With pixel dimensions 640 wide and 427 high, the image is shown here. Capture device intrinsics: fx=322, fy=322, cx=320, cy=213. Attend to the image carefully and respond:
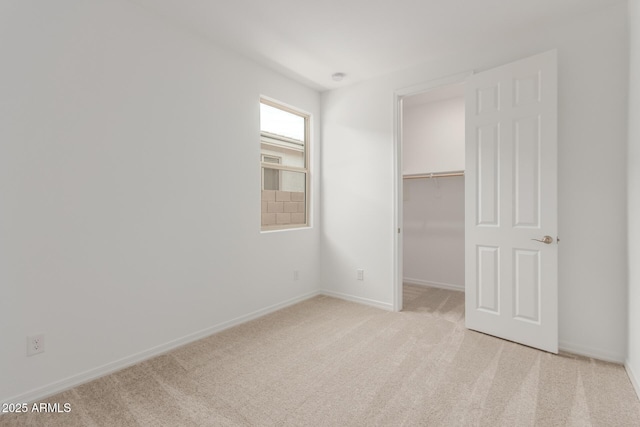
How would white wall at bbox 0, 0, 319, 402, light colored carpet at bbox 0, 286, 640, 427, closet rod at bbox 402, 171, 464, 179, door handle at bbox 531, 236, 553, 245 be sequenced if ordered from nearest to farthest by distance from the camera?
light colored carpet at bbox 0, 286, 640, 427
white wall at bbox 0, 0, 319, 402
door handle at bbox 531, 236, 553, 245
closet rod at bbox 402, 171, 464, 179

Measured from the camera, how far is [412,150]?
468cm

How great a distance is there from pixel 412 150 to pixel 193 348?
374cm

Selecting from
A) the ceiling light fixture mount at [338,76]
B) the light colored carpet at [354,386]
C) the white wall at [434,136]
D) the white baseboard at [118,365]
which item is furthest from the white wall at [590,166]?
the white baseboard at [118,365]

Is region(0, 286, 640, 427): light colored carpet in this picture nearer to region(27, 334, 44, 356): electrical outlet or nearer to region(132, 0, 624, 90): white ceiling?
region(27, 334, 44, 356): electrical outlet

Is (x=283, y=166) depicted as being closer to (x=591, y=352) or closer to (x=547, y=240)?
(x=547, y=240)

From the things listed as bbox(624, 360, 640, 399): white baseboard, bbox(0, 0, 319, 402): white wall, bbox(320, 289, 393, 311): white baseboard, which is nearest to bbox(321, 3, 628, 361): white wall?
bbox(624, 360, 640, 399): white baseboard

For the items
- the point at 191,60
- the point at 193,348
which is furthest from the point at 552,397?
the point at 191,60

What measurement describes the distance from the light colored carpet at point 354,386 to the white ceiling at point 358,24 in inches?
100

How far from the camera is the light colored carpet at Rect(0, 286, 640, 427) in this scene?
1.72 meters

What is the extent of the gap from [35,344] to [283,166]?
2.51 metres

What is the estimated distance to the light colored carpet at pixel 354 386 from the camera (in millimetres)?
1718

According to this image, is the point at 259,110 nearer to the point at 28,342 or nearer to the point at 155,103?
the point at 155,103

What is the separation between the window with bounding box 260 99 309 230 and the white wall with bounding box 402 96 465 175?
1652mm

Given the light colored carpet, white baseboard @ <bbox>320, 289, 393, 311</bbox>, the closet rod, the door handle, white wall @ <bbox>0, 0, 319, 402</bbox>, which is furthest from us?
the closet rod
